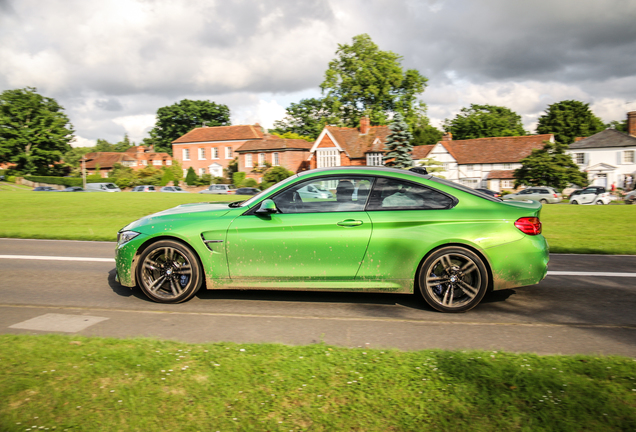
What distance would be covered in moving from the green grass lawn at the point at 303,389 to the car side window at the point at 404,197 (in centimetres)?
196

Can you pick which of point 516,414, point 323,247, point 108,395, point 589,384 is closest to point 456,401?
point 516,414

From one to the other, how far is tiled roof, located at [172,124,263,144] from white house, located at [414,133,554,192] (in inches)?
1119

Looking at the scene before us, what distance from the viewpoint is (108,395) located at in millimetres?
3217

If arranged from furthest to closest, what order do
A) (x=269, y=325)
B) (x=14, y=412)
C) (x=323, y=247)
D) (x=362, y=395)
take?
(x=323, y=247)
(x=269, y=325)
(x=362, y=395)
(x=14, y=412)

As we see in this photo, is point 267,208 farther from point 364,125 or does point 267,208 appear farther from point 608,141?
point 608,141

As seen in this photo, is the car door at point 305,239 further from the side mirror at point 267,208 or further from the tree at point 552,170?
the tree at point 552,170

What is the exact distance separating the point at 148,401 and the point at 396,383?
1.65 m

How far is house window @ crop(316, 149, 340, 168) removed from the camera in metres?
62.7

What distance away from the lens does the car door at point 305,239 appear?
217 inches

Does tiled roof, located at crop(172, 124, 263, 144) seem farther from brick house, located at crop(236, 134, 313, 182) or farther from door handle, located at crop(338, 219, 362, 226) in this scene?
door handle, located at crop(338, 219, 362, 226)

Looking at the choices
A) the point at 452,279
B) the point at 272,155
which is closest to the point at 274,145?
the point at 272,155

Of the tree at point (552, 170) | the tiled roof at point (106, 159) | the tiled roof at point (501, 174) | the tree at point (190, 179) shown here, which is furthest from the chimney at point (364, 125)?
the tiled roof at point (106, 159)

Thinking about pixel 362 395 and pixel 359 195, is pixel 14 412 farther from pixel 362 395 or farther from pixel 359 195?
pixel 359 195

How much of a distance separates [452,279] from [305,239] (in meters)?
1.72
